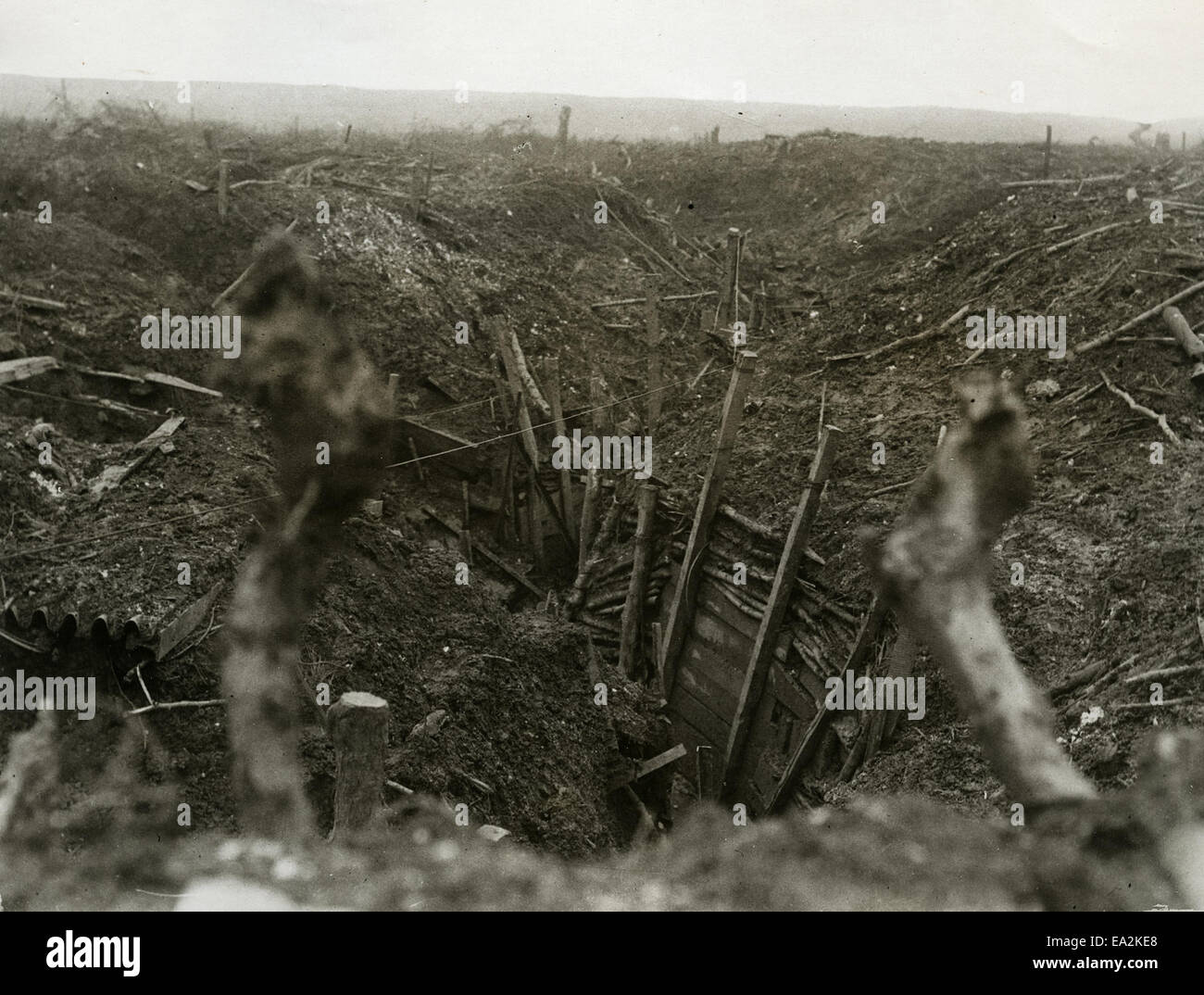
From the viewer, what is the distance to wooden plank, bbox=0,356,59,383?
12.4 feet

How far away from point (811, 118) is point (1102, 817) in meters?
3.47

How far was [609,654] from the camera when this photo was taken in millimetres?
5992

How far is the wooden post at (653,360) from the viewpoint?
5859 mm

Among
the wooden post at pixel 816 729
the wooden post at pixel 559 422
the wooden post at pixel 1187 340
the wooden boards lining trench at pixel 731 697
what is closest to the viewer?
the wooden post at pixel 1187 340

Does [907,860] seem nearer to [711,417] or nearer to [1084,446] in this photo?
[1084,446]

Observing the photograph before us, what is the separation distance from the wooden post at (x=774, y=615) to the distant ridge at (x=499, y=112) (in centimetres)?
167

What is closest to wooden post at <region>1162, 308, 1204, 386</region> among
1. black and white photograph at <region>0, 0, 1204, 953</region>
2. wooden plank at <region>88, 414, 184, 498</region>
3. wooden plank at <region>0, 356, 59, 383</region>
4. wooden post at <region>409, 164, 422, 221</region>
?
black and white photograph at <region>0, 0, 1204, 953</region>

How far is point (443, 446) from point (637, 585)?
4.66ft

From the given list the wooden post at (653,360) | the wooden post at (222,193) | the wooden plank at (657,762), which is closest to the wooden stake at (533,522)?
the wooden post at (653,360)

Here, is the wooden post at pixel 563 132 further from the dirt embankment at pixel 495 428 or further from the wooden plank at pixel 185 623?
the wooden plank at pixel 185 623

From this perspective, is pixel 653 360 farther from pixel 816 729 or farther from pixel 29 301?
pixel 29 301

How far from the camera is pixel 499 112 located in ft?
15.8

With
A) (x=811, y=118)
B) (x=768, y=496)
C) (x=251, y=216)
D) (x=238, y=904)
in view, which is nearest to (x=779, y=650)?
(x=768, y=496)
